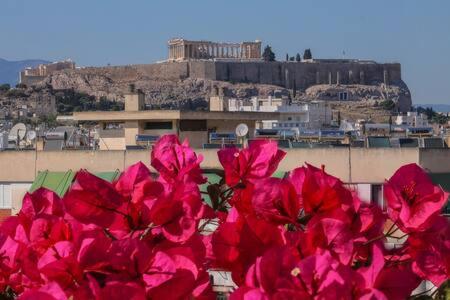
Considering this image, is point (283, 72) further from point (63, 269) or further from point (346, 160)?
point (63, 269)

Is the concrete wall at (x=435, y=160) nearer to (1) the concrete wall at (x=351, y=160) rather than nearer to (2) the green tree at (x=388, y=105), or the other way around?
(1) the concrete wall at (x=351, y=160)

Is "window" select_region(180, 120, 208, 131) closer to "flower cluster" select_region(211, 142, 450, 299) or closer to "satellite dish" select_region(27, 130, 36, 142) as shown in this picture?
"satellite dish" select_region(27, 130, 36, 142)

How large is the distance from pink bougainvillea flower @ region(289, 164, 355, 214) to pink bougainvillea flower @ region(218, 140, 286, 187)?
21 centimetres

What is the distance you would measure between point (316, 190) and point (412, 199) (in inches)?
7.6

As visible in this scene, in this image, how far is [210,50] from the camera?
13088cm

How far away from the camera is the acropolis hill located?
4555 inches

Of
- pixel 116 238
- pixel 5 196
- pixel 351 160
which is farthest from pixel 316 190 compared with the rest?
pixel 5 196

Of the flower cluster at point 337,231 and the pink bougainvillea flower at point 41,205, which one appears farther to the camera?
the pink bougainvillea flower at point 41,205

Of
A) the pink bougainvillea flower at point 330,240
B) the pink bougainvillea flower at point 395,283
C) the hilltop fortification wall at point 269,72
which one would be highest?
the hilltop fortification wall at point 269,72

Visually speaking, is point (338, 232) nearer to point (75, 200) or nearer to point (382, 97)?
point (75, 200)

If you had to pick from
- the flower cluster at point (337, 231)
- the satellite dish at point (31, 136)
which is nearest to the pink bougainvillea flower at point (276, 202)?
the flower cluster at point (337, 231)

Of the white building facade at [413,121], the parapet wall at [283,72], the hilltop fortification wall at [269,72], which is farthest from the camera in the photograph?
the hilltop fortification wall at [269,72]

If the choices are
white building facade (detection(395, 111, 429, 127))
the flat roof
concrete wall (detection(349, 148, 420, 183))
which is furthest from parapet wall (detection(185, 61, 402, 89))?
concrete wall (detection(349, 148, 420, 183))

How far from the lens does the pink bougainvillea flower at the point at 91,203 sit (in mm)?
2100
